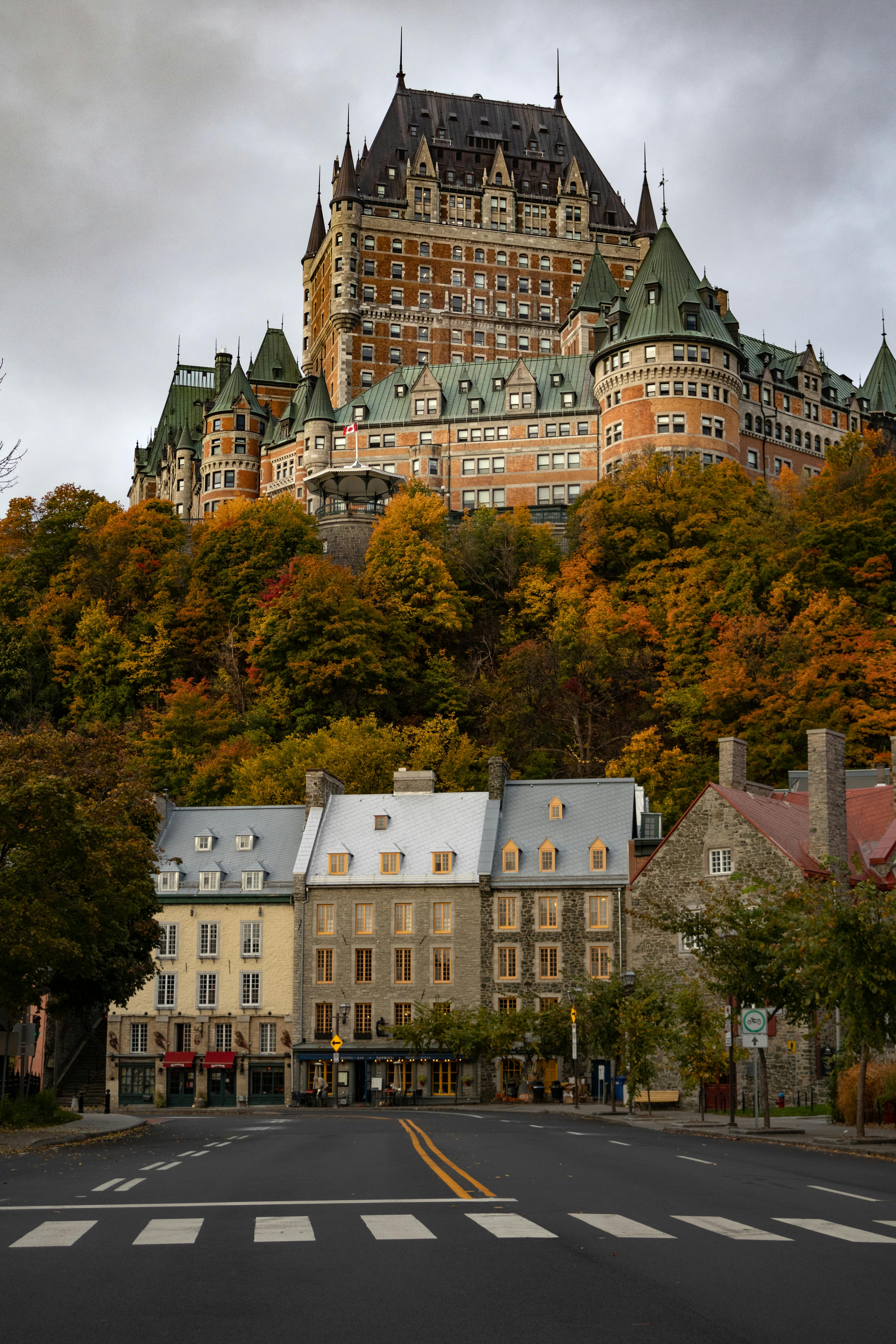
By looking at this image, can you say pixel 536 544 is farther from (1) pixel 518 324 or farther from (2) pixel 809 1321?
(2) pixel 809 1321

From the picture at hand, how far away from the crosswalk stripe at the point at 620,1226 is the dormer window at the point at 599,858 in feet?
165

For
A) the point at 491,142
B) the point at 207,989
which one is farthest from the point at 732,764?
the point at 491,142

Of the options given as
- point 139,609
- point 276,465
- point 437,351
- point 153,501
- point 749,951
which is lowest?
point 749,951

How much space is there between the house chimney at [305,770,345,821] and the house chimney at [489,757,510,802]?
7.45 metres

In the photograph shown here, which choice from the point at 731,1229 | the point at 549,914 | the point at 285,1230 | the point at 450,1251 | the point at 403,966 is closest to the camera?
the point at 450,1251

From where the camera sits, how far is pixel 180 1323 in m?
9.34

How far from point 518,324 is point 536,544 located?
50.5m

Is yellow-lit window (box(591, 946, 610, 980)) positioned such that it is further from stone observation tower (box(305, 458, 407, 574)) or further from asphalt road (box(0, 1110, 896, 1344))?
stone observation tower (box(305, 458, 407, 574))

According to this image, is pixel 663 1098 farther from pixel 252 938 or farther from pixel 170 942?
pixel 170 942

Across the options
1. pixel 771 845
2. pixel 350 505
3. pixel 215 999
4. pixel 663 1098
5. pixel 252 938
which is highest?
pixel 350 505

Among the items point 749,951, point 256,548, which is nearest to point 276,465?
Result: point 256,548

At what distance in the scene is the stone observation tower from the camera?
366ft

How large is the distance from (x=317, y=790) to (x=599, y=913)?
14.2m

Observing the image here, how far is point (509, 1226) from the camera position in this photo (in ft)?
44.8
